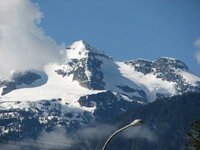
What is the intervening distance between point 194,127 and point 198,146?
3.11 m

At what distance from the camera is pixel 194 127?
91250 mm

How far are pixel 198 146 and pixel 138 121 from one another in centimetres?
2591

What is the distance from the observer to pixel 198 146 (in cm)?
8919

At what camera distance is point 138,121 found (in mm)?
65438

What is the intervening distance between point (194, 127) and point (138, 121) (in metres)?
27.4

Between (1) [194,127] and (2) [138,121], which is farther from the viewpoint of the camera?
(1) [194,127]

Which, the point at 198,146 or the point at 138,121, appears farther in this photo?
the point at 198,146

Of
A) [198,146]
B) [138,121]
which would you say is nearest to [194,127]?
[198,146]

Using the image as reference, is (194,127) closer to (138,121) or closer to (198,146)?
(198,146)
